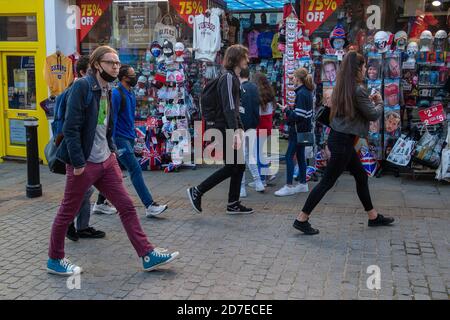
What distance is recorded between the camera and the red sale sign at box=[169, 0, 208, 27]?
368 inches

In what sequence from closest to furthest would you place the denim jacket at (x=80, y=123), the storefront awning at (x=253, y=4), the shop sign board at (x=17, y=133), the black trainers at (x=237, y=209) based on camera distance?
1. the denim jacket at (x=80, y=123)
2. the black trainers at (x=237, y=209)
3. the shop sign board at (x=17, y=133)
4. the storefront awning at (x=253, y=4)

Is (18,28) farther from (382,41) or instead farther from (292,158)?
(382,41)

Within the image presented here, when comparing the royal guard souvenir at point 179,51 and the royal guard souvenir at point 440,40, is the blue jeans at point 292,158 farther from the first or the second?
the royal guard souvenir at point 440,40

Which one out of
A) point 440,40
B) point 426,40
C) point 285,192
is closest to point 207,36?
point 285,192

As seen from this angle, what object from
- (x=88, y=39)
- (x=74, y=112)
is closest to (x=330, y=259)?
(x=74, y=112)

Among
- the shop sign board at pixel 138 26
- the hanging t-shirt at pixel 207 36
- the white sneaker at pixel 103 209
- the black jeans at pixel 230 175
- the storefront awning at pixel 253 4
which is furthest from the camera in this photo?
the storefront awning at pixel 253 4

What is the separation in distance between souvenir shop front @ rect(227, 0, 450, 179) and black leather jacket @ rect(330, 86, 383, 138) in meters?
2.46

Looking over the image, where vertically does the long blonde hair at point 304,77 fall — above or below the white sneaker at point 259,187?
above

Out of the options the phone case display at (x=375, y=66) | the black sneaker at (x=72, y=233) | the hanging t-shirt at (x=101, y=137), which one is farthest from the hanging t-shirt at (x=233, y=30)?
the hanging t-shirt at (x=101, y=137)

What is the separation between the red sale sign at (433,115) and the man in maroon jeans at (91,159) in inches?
195

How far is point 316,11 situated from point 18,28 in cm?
537

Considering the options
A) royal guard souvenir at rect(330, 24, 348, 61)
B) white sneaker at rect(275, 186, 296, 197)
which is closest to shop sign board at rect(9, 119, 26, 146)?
white sneaker at rect(275, 186, 296, 197)

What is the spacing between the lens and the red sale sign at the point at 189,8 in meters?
9.36

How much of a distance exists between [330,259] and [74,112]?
101 inches
